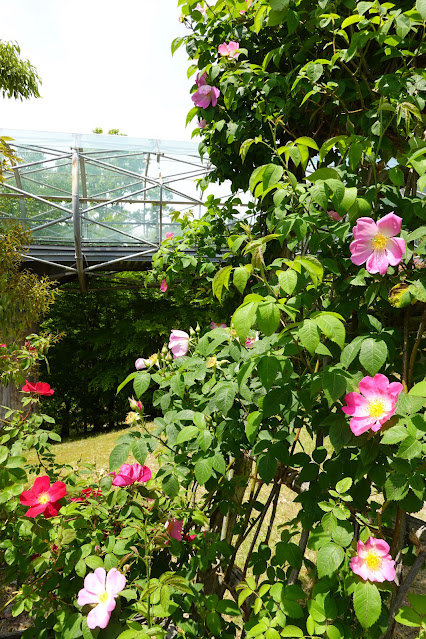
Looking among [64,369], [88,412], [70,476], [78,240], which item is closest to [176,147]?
[78,240]

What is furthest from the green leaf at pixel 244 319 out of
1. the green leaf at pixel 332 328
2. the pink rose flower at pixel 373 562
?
the pink rose flower at pixel 373 562

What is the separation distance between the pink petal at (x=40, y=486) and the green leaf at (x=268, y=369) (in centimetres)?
70

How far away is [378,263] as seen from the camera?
2.64 ft

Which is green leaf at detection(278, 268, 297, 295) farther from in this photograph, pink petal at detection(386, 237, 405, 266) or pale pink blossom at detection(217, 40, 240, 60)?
pale pink blossom at detection(217, 40, 240, 60)

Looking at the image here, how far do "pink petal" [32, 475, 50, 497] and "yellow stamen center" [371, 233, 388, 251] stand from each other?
38.4 inches

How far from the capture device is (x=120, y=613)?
A: 3.30ft

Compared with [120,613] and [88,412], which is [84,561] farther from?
[88,412]

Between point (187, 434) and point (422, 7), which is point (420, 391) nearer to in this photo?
point (187, 434)

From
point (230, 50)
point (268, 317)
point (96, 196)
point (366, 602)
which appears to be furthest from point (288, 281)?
point (96, 196)

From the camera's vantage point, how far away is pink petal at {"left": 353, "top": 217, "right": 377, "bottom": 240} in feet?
2.60

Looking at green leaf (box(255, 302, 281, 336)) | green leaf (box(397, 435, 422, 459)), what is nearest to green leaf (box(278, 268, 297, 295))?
green leaf (box(255, 302, 281, 336))

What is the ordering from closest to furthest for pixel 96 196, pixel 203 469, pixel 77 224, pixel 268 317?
1. pixel 268 317
2. pixel 203 469
3. pixel 77 224
4. pixel 96 196

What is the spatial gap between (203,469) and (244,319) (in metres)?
0.40

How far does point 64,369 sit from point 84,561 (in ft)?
27.1
